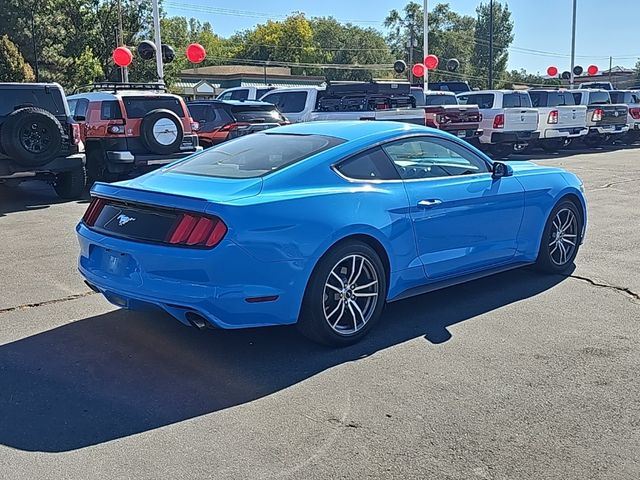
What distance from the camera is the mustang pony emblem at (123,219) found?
4.59 m

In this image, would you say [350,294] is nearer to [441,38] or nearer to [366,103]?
[366,103]

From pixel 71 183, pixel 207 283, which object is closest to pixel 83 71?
pixel 71 183

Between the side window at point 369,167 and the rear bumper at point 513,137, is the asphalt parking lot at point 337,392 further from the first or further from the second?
the rear bumper at point 513,137

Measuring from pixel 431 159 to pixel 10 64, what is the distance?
37.4 meters

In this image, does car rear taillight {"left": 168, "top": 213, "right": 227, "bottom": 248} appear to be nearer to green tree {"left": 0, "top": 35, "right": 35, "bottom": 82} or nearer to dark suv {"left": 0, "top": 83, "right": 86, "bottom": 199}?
dark suv {"left": 0, "top": 83, "right": 86, "bottom": 199}

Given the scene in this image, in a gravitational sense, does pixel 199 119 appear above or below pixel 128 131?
above

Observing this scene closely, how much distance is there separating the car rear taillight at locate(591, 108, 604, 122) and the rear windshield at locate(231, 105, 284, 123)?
38.3 ft

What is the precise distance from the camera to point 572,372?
4.40 m

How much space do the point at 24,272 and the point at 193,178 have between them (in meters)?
2.86

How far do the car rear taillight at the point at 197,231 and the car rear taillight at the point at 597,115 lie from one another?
20.4 m

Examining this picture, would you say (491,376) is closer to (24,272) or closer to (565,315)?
(565,315)

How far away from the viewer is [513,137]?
61.8 feet

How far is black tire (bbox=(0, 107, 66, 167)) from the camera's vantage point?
10.6m

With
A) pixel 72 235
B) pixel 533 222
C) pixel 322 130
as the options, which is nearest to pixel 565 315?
pixel 533 222
